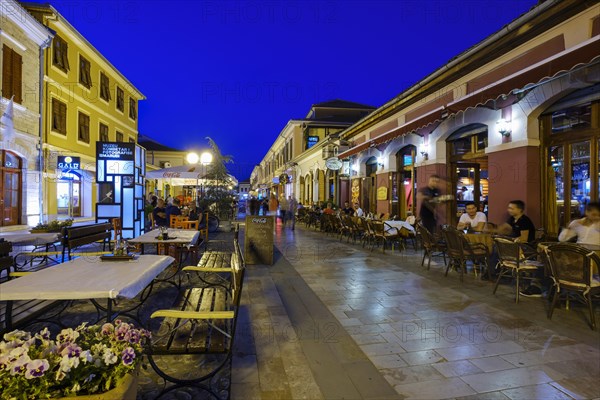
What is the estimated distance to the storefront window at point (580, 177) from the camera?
19.3ft

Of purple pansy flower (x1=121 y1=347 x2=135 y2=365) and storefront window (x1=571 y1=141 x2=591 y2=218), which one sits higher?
storefront window (x1=571 y1=141 x2=591 y2=218)

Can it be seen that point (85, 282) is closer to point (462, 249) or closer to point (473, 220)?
point (462, 249)

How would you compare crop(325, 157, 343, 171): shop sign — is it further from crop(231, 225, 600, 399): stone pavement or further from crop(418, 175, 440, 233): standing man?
crop(231, 225, 600, 399): stone pavement

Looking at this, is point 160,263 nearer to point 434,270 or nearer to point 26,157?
point 434,270

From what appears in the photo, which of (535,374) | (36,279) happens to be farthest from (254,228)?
(535,374)

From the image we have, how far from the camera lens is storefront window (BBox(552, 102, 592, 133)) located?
19.3 ft

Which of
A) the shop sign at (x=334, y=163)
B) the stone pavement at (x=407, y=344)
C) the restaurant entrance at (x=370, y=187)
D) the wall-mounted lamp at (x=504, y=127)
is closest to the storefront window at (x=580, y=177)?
the wall-mounted lamp at (x=504, y=127)

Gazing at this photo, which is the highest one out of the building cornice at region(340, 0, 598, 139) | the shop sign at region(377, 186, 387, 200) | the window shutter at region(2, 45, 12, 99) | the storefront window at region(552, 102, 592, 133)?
the window shutter at region(2, 45, 12, 99)

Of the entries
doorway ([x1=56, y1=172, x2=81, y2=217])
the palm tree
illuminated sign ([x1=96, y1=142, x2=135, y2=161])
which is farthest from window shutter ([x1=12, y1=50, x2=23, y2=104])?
the palm tree

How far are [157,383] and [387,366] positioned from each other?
1.96 metres

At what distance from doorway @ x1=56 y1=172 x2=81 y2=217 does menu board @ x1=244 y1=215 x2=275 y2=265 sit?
12.4 m

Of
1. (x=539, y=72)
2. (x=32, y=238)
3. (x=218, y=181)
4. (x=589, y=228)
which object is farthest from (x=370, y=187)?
(x=32, y=238)

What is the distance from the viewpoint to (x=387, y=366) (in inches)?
125

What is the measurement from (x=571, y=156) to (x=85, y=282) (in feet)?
24.1
